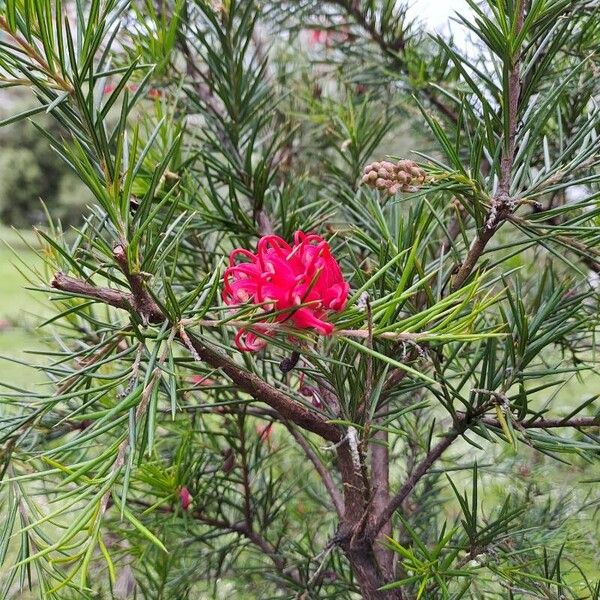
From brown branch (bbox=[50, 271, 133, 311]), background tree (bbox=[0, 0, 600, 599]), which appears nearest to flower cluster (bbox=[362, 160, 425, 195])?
background tree (bbox=[0, 0, 600, 599])

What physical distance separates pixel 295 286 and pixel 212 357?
0.05 metres

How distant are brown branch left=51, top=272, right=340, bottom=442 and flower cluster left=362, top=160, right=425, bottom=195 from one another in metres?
0.09

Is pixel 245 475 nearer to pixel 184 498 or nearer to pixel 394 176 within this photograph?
pixel 184 498

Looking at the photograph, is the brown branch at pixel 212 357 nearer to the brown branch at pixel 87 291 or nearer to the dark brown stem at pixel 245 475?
the brown branch at pixel 87 291

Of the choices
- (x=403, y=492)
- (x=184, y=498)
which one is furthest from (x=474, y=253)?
(x=184, y=498)

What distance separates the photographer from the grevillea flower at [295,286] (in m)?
0.24

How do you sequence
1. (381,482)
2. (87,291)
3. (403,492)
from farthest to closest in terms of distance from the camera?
(381,482) → (403,492) → (87,291)

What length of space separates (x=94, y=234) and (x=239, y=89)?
252 mm

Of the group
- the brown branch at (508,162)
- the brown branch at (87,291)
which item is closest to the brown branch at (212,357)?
the brown branch at (87,291)

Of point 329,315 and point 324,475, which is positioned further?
point 324,475

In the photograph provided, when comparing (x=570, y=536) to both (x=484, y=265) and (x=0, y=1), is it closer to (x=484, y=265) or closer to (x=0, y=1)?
(x=484, y=265)

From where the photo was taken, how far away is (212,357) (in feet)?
0.84

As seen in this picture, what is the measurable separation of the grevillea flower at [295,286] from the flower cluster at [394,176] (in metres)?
0.04

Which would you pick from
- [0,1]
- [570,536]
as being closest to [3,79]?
[0,1]
